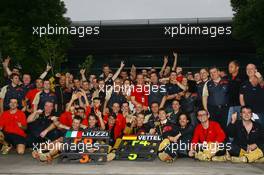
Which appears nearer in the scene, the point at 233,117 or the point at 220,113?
the point at 233,117

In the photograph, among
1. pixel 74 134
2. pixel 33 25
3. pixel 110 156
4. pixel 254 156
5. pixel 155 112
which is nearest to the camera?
pixel 254 156

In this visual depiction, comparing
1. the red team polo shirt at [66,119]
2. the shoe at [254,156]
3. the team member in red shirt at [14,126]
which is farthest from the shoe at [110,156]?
the shoe at [254,156]

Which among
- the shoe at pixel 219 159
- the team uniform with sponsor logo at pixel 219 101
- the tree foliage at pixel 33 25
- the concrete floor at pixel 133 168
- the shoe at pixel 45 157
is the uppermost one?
the tree foliage at pixel 33 25

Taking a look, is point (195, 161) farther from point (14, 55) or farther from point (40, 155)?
point (14, 55)

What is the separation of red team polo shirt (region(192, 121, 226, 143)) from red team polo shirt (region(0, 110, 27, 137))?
4.57 meters

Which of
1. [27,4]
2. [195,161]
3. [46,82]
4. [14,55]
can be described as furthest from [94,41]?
[195,161]

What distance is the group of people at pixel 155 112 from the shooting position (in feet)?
34.1

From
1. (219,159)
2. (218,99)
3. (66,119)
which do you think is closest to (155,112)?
(218,99)

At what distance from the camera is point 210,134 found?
1041 centimetres

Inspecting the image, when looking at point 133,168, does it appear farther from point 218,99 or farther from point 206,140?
point 218,99

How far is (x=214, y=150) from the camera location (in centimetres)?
1035

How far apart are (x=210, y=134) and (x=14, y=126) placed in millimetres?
5167

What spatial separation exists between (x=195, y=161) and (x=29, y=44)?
58.3ft

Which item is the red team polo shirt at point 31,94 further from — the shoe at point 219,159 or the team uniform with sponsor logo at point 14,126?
the shoe at point 219,159
